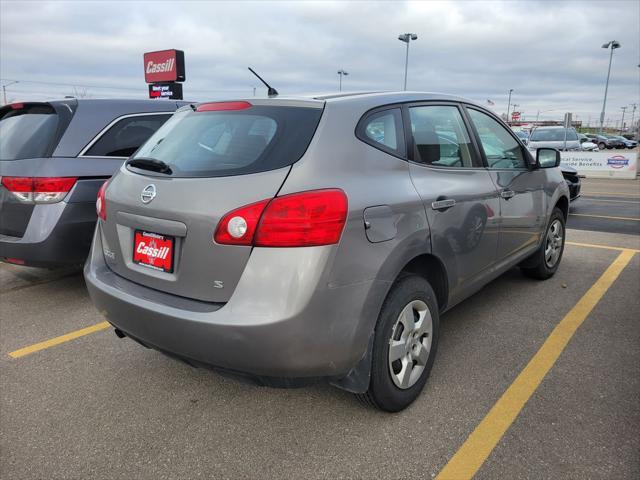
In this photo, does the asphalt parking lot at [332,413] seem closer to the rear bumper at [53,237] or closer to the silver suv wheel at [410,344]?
the silver suv wheel at [410,344]

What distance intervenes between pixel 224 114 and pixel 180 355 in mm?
1271

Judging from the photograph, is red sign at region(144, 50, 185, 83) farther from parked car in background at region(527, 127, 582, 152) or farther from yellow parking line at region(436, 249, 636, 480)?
yellow parking line at region(436, 249, 636, 480)

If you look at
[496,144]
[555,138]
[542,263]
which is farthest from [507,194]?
[555,138]

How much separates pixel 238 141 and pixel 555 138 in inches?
918

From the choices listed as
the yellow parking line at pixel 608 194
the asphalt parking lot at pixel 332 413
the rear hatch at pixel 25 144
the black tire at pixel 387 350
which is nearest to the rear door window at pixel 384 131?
the black tire at pixel 387 350

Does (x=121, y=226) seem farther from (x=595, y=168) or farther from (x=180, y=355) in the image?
(x=595, y=168)

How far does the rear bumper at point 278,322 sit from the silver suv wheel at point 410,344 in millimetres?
328

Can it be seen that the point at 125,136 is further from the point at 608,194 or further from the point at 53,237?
the point at 608,194

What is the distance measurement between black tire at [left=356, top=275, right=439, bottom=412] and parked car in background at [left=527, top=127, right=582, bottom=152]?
21006 millimetres

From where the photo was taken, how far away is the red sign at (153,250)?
2367 millimetres

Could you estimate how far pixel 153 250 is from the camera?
2.45 meters

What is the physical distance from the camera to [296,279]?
2.06 meters

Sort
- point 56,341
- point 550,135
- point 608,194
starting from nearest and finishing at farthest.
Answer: point 56,341, point 608,194, point 550,135

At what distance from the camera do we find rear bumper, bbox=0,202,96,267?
3947 millimetres
